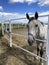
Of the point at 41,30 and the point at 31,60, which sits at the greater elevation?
the point at 41,30

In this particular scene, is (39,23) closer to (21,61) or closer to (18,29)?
(21,61)

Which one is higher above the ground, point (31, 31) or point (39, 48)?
point (31, 31)

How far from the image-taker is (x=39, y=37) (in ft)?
13.9

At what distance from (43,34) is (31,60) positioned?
35.9 inches

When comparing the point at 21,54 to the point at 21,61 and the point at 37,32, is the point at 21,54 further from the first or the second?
the point at 37,32

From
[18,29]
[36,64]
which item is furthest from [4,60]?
[18,29]

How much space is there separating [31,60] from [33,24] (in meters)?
1.19

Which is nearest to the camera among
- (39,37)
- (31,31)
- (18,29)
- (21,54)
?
(31,31)

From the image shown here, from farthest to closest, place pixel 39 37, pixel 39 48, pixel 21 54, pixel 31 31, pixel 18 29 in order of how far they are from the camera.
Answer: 1. pixel 18 29
2. pixel 21 54
3. pixel 39 48
4. pixel 39 37
5. pixel 31 31

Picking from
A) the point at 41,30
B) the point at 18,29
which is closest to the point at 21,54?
the point at 41,30

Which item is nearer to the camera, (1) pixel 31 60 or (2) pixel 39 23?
(2) pixel 39 23

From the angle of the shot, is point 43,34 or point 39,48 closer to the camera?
point 43,34

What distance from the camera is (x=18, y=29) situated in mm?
9906

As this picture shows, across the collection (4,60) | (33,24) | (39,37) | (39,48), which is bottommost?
(4,60)
